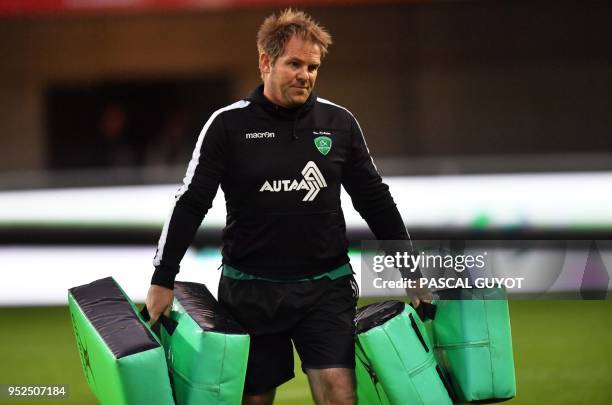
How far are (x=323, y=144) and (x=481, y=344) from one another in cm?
91

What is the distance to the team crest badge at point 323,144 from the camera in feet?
12.0

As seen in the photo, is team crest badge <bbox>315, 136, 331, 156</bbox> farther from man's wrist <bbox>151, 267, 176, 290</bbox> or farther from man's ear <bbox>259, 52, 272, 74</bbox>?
man's wrist <bbox>151, 267, 176, 290</bbox>

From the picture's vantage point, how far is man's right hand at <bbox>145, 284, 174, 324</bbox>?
11.9 feet

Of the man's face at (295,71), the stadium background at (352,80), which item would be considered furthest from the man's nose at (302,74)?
the stadium background at (352,80)

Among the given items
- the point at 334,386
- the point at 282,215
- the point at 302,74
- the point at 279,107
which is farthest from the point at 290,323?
the point at 302,74

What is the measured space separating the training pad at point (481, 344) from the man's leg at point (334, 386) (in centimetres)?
40

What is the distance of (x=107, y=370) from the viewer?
3350 millimetres

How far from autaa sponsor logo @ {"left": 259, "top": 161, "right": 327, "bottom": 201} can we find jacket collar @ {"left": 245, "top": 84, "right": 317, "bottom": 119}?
0.63 feet

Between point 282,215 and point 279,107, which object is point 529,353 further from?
point 279,107

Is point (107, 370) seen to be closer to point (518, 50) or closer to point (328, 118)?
point (328, 118)

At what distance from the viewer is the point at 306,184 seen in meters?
3.62

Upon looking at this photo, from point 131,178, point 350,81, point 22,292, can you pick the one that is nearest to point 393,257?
point 22,292

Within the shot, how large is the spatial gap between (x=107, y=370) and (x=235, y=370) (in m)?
0.42

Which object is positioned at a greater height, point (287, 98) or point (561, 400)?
point (287, 98)
